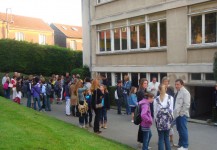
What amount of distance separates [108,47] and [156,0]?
5803 mm

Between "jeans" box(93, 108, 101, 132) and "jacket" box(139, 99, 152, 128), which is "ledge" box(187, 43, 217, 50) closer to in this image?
"jeans" box(93, 108, 101, 132)

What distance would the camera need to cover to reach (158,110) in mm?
7922

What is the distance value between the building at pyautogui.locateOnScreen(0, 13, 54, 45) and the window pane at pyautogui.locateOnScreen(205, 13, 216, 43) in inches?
1625

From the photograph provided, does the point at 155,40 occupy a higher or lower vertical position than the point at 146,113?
higher

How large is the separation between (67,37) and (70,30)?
11.2ft

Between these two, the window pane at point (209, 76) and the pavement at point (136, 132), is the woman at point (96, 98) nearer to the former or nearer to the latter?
the pavement at point (136, 132)

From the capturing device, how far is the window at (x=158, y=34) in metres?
17.5

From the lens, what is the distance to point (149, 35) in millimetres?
18547

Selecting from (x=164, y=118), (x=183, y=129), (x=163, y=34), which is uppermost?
(x=163, y=34)

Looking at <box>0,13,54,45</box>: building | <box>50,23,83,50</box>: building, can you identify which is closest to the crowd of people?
<box>0,13,54,45</box>: building

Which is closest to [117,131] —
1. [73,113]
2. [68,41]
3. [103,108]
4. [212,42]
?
[103,108]

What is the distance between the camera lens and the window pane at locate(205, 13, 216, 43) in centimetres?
1491

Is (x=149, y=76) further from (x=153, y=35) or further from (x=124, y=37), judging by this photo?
(x=124, y=37)

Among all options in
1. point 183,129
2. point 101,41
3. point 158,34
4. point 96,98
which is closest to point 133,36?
point 158,34
